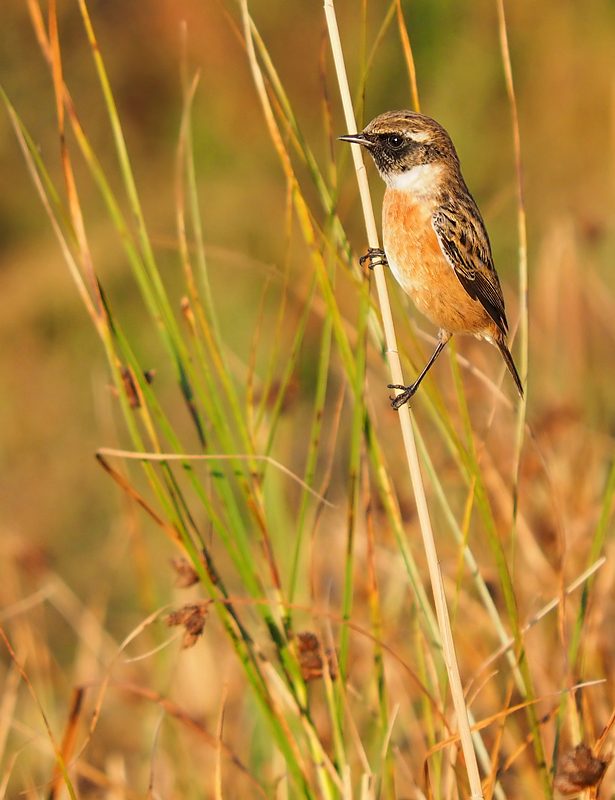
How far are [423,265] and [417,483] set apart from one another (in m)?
0.81

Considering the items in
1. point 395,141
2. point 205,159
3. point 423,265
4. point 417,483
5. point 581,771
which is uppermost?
point 205,159

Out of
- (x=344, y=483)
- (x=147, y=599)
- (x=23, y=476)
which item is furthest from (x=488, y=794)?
(x=23, y=476)

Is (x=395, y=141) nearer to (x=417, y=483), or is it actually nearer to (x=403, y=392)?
(x=403, y=392)

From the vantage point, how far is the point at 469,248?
7.98 ft

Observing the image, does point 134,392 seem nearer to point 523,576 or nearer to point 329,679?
point 329,679

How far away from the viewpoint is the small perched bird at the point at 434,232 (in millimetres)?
2250

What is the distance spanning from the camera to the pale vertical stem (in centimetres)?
162

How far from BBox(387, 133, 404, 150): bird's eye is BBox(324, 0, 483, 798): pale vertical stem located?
355mm

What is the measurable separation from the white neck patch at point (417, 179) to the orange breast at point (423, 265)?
0.06ft

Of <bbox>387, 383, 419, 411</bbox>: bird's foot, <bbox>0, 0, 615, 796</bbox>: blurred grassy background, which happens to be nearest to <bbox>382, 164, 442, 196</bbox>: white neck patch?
<bbox>387, 383, 419, 411</bbox>: bird's foot

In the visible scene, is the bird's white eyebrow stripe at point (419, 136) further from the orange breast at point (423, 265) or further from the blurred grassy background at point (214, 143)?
the blurred grassy background at point (214, 143)

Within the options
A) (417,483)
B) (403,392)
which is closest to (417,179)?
(403,392)

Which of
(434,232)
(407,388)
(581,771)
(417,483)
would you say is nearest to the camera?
(581,771)

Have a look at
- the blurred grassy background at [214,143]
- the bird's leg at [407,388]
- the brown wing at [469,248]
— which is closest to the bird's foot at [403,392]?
the bird's leg at [407,388]
